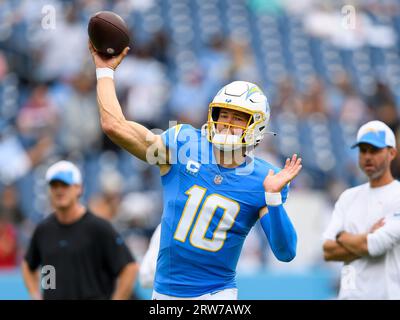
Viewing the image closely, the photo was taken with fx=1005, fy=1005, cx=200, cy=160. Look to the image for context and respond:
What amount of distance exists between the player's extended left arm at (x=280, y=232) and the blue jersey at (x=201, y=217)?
0.60ft

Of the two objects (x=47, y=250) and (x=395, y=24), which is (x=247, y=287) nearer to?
(x=47, y=250)

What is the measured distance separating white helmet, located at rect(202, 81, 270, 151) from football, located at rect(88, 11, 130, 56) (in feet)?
2.03

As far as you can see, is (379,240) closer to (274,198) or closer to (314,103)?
A: (274,198)

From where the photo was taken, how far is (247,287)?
9438 millimetres

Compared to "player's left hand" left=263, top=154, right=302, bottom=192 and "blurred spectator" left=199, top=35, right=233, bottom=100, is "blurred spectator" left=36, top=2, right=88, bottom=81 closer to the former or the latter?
"blurred spectator" left=199, top=35, right=233, bottom=100

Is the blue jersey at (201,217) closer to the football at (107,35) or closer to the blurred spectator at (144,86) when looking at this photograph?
the football at (107,35)

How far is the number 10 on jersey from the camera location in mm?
5207

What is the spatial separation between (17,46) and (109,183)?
2.96 meters

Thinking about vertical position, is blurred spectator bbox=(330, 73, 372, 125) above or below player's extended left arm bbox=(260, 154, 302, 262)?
above

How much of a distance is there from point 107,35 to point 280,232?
4.31 ft

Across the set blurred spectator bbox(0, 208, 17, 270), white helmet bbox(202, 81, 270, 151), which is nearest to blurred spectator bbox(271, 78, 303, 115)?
blurred spectator bbox(0, 208, 17, 270)

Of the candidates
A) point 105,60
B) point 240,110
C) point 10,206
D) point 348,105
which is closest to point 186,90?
point 348,105

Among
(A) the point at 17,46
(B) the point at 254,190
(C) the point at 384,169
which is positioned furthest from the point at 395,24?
(B) the point at 254,190

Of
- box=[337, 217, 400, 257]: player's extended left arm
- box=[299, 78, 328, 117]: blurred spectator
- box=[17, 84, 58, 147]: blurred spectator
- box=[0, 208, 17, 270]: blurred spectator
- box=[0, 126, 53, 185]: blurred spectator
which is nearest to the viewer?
box=[337, 217, 400, 257]: player's extended left arm
